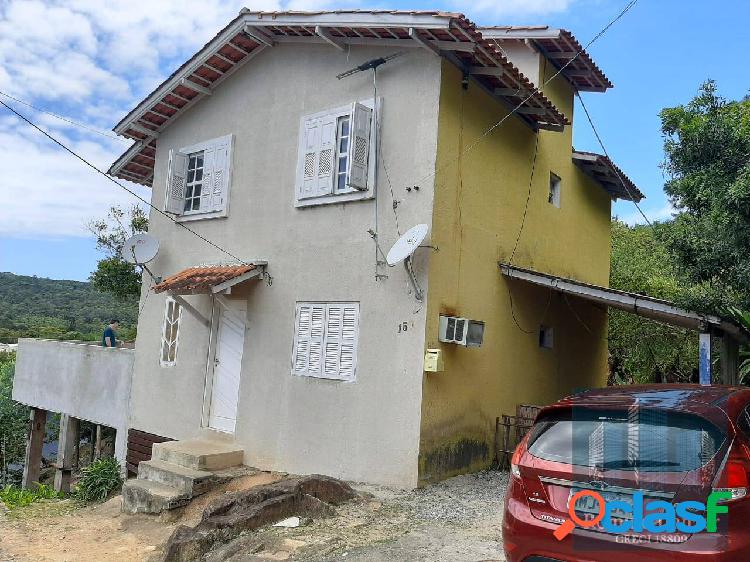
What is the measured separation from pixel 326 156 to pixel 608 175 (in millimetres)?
6748

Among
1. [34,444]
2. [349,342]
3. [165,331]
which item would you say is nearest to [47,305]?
[34,444]

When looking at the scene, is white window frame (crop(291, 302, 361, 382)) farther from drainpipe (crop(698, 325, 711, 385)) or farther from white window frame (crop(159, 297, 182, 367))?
drainpipe (crop(698, 325, 711, 385))

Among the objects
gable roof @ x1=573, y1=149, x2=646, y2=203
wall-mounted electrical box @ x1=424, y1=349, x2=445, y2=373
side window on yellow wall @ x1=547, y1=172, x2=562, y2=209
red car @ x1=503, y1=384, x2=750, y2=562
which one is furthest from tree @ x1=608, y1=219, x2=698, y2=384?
red car @ x1=503, y1=384, x2=750, y2=562

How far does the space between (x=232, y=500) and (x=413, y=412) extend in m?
2.49

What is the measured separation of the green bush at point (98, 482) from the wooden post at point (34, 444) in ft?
23.3

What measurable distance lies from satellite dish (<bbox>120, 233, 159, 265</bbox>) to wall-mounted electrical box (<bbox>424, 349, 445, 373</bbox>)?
20.1 ft

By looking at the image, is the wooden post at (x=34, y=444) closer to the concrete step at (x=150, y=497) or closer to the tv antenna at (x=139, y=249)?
the tv antenna at (x=139, y=249)

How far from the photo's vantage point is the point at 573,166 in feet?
42.3

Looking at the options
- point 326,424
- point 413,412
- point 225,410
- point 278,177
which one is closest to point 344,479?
point 326,424

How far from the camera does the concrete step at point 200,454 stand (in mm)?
9695

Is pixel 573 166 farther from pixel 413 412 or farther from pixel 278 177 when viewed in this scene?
→ pixel 413 412

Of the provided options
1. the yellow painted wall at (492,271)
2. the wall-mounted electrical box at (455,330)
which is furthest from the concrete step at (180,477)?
the wall-mounted electrical box at (455,330)

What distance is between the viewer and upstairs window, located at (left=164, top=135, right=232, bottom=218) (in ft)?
38.0

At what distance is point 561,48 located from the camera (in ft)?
38.0
